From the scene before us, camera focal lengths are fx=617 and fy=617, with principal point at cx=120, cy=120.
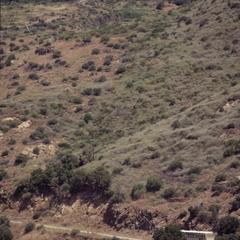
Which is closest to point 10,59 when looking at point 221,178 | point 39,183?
point 39,183

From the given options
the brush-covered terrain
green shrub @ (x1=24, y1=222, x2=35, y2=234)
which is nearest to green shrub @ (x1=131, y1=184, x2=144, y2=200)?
the brush-covered terrain

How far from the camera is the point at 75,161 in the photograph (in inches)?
2047

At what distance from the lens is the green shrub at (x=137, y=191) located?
142 feet

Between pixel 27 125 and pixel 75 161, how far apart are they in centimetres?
1328

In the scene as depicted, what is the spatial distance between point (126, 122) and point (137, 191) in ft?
66.7

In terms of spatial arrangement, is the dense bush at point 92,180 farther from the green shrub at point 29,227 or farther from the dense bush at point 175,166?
the dense bush at point 175,166

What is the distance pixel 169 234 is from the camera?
115 feet

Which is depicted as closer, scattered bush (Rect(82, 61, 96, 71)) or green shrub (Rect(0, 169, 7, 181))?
green shrub (Rect(0, 169, 7, 181))

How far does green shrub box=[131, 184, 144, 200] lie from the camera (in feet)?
142

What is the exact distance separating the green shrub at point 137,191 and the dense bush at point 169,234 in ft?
22.7

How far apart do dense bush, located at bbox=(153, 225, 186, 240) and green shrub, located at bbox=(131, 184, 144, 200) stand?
691cm

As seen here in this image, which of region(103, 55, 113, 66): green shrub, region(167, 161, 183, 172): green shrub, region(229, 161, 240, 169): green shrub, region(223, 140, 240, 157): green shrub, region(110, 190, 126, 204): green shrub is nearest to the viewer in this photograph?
region(229, 161, 240, 169): green shrub

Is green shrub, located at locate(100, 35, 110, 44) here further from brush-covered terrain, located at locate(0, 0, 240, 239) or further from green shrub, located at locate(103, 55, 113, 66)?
green shrub, located at locate(103, 55, 113, 66)

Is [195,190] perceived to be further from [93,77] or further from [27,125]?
[93,77]
